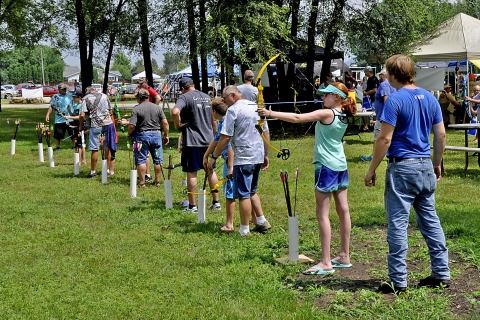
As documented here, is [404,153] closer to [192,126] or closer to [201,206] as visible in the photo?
[201,206]

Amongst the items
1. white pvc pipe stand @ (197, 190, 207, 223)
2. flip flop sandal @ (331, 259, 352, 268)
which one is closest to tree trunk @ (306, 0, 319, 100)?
white pvc pipe stand @ (197, 190, 207, 223)

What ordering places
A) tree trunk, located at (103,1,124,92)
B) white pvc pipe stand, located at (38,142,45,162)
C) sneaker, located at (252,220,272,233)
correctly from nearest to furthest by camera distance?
sneaker, located at (252,220,272,233) → white pvc pipe stand, located at (38,142,45,162) → tree trunk, located at (103,1,124,92)

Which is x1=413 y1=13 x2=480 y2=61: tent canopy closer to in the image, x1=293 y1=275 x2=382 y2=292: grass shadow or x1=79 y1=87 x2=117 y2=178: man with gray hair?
x1=79 y1=87 x2=117 y2=178: man with gray hair

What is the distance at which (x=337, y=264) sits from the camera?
242 inches

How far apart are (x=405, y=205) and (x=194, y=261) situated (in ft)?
7.71

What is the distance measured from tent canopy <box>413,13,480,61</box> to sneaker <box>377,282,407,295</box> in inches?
657

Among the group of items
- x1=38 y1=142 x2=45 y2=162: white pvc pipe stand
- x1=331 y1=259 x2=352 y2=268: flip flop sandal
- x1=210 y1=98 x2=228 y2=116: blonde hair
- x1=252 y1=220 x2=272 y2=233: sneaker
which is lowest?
x1=331 y1=259 x2=352 y2=268: flip flop sandal

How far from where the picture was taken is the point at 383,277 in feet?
18.8

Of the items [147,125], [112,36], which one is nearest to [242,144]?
[147,125]

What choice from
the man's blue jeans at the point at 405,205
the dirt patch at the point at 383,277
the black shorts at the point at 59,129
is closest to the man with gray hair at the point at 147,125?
the dirt patch at the point at 383,277

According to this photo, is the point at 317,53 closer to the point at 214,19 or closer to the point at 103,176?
the point at 214,19

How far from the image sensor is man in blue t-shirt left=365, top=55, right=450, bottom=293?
5004 millimetres

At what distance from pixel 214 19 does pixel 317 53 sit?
25.9ft

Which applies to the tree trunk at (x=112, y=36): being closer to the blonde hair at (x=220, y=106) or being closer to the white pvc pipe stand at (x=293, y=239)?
the blonde hair at (x=220, y=106)
